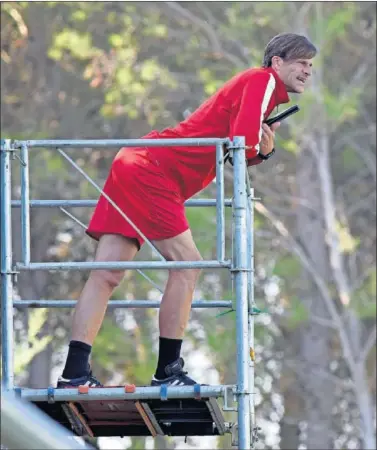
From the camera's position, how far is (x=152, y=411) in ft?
24.1

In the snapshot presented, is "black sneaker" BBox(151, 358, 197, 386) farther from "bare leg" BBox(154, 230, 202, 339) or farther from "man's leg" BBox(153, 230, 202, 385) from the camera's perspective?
"bare leg" BBox(154, 230, 202, 339)

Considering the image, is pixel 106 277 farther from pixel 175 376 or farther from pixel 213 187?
pixel 213 187

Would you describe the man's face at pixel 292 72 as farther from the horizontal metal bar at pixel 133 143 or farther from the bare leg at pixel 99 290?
the bare leg at pixel 99 290

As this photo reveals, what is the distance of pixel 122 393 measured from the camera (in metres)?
6.88

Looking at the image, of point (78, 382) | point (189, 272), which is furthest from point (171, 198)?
point (78, 382)

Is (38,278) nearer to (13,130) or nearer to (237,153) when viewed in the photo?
(13,130)

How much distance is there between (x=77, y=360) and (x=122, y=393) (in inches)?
14.2

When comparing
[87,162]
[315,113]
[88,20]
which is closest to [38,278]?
[87,162]

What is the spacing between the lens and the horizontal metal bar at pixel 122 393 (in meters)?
6.86

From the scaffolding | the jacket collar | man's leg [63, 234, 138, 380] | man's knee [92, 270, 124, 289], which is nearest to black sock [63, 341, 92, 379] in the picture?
man's leg [63, 234, 138, 380]

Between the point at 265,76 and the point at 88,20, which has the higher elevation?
the point at 88,20

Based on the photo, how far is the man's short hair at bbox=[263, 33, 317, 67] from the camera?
7340 mm

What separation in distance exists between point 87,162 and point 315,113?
5243 mm

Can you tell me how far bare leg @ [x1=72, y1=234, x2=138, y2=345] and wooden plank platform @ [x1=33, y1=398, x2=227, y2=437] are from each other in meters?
0.30
